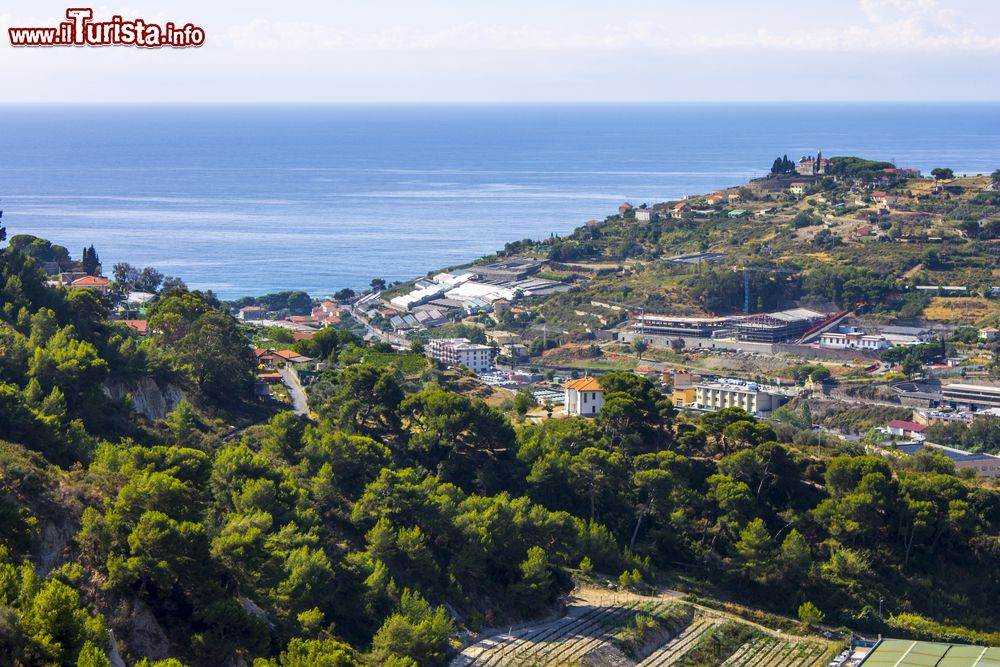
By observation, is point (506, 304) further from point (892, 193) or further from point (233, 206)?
point (233, 206)

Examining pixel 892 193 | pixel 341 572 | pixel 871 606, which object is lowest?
pixel 871 606

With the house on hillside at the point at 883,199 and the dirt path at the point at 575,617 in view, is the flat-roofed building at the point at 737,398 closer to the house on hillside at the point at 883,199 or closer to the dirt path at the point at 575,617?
the dirt path at the point at 575,617

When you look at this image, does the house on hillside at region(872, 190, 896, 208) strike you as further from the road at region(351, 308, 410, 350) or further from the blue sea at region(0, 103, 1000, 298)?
the road at region(351, 308, 410, 350)

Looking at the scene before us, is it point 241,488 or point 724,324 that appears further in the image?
point 724,324

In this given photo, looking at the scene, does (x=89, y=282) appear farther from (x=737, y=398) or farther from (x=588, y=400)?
(x=737, y=398)

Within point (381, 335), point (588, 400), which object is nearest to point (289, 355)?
point (588, 400)

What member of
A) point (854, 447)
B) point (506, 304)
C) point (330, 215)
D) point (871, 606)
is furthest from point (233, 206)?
point (871, 606)
